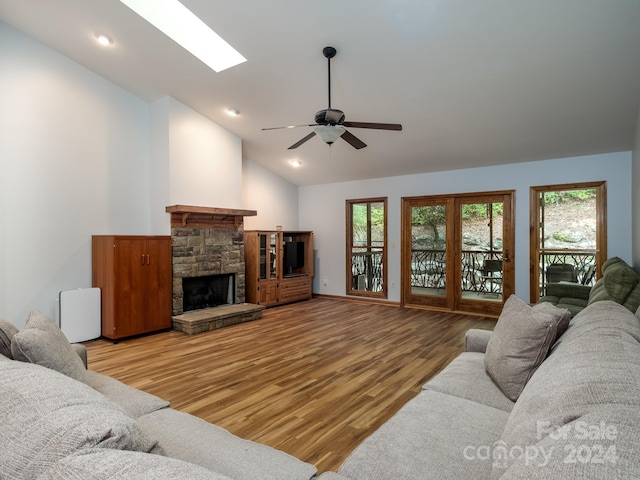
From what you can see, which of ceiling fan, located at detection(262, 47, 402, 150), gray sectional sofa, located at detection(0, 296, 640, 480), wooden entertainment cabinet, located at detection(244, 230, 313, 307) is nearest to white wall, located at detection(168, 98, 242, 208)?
wooden entertainment cabinet, located at detection(244, 230, 313, 307)

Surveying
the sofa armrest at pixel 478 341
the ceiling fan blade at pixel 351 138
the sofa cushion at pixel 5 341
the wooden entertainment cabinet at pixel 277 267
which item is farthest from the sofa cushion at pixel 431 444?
the wooden entertainment cabinet at pixel 277 267

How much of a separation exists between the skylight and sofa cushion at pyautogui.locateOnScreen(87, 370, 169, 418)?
3.45 metres

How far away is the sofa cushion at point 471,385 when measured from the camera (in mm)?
1800

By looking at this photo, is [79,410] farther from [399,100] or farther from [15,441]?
[399,100]

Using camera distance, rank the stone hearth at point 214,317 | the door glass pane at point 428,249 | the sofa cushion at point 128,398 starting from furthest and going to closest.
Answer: the door glass pane at point 428,249 → the stone hearth at point 214,317 → the sofa cushion at point 128,398

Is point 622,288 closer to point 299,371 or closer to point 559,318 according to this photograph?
point 559,318

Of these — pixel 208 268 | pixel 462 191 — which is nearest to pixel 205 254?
pixel 208 268

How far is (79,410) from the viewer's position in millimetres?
828

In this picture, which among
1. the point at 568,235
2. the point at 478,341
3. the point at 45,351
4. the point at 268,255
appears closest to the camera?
the point at 45,351

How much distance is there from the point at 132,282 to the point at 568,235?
619 cm

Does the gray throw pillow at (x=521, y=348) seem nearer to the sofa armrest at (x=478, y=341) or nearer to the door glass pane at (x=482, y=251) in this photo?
the sofa armrest at (x=478, y=341)

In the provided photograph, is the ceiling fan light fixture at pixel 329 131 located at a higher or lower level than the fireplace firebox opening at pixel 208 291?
higher

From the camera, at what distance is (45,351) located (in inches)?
58.7

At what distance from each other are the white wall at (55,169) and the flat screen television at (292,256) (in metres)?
2.75
